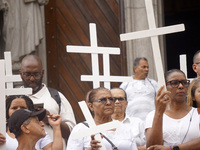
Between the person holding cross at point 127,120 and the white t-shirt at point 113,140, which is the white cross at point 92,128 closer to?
the white t-shirt at point 113,140

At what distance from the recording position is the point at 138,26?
1058cm

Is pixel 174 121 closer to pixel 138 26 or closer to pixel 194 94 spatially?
pixel 194 94

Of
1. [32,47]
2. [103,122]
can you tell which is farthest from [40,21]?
[103,122]

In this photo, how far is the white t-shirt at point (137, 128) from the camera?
290 inches

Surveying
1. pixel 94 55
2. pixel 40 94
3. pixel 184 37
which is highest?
pixel 184 37

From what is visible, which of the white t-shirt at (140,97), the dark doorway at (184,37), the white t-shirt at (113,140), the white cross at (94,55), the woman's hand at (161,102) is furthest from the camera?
the dark doorway at (184,37)

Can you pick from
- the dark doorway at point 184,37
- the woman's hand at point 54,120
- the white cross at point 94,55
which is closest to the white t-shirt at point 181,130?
the woman's hand at point 54,120

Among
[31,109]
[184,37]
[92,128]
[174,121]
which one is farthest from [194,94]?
[184,37]

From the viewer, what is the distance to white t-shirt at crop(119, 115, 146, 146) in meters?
7.36

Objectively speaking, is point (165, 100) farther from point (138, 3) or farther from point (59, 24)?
point (59, 24)

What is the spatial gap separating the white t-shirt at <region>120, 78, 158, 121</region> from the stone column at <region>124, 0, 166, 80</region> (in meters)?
1.65

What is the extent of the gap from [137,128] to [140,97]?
4.11ft

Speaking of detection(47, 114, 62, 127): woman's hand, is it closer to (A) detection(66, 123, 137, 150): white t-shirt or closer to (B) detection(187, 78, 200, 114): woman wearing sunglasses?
(A) detection(66, 123, 137, 150): white t-shirt

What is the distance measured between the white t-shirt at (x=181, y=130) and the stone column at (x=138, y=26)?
4309 millimetres
